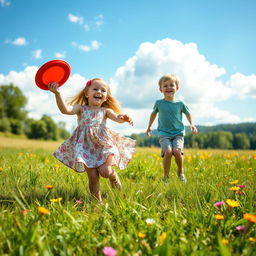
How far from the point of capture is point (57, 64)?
10.3ft

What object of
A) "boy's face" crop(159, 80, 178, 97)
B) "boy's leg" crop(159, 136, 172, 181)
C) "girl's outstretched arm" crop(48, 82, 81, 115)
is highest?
"boy's face" crop(159, 80, 178, 97)

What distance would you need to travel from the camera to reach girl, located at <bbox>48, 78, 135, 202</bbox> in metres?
3.29

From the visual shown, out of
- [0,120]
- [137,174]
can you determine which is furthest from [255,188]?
[0,120]

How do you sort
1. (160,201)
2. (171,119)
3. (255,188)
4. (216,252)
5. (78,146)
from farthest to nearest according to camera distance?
(171,119)
(78,146)
(255,188)
(160,201)
(216,252)

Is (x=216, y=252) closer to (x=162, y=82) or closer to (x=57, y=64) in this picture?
(x=57, y=64)

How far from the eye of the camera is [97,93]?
3645 millimetres

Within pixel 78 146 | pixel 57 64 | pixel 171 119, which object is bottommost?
pixel 78 146

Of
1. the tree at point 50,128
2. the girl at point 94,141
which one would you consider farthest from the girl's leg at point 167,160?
the tree at point 50,128

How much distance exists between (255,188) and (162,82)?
263 centimetres

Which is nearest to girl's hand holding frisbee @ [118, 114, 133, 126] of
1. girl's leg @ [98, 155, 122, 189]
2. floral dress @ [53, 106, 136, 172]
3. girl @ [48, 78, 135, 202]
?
girl @ [48, 78, 135, 202]

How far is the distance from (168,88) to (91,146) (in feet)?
7.14

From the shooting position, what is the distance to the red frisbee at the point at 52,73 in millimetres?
3073

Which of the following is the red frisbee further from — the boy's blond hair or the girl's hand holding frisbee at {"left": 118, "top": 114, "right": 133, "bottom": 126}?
the boy's blond hair

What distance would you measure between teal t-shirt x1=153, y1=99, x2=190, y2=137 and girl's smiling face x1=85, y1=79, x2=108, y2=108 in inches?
63.2
